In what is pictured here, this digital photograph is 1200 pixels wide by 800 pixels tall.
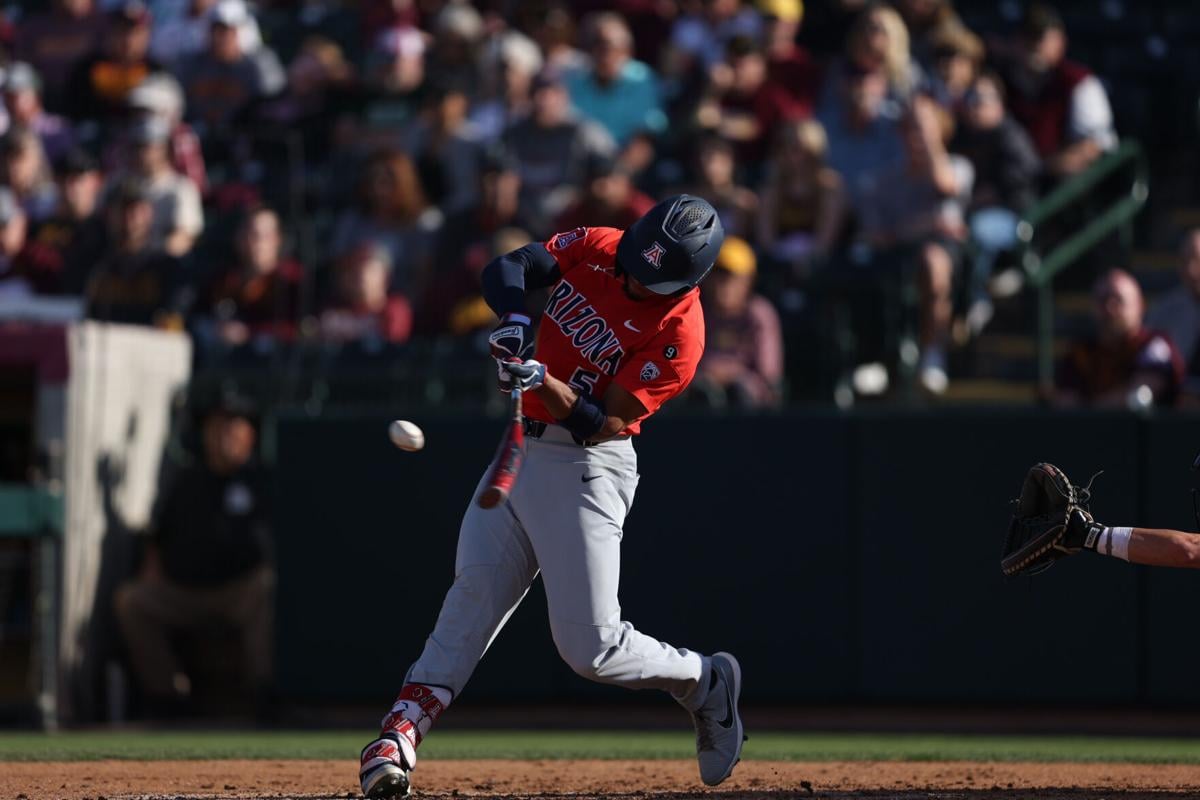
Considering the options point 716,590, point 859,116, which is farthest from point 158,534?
point 859,116

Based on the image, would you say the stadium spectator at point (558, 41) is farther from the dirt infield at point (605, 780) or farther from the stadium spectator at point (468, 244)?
the dirt infield at point (605, 780)

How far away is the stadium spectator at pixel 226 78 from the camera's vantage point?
1329 centimetres

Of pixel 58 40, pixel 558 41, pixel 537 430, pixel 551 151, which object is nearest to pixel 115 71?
pixel 58 40

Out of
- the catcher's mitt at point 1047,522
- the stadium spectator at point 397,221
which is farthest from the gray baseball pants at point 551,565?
the stadium spectator at point 397,221

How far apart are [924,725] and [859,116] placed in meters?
3.88

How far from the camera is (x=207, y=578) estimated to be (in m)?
10.3

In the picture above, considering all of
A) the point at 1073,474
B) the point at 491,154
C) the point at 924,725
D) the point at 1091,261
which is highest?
the point at 491,154

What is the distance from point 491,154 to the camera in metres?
11.9

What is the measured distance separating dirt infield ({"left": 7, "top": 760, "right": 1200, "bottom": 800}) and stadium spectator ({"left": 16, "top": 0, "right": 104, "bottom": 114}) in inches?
322

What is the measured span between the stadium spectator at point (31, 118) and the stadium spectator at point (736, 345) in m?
5.61

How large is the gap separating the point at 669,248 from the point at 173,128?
25.7ft

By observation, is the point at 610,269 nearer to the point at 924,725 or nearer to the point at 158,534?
the point at 924,725

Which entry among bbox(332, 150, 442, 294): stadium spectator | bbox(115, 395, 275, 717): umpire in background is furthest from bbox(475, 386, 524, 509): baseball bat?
bbox(332, 150, 442, 294): stadium spectator

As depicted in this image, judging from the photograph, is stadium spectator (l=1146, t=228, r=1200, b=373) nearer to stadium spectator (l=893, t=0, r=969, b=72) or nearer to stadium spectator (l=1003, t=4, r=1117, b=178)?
stadium spectator (l=1003, t=4, r=1117, b=178)
